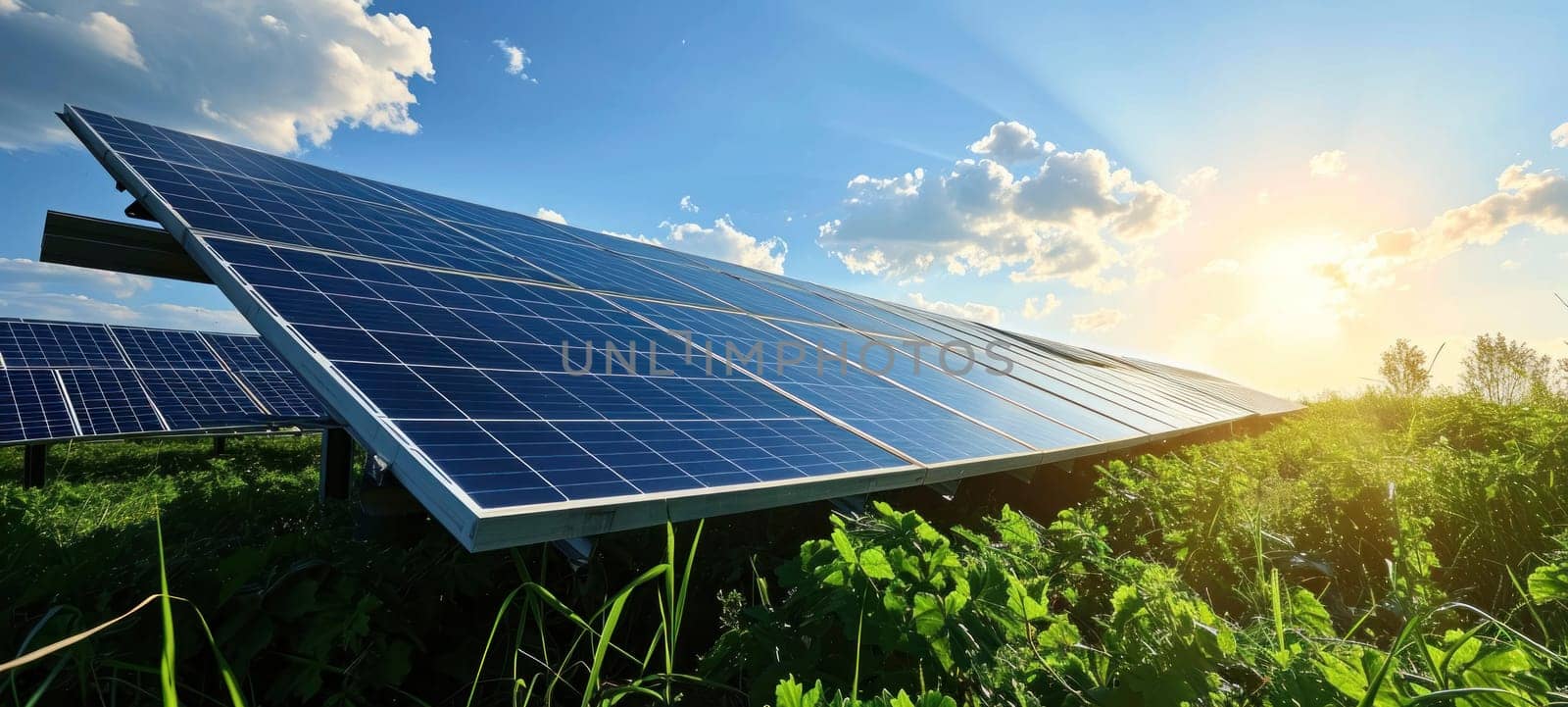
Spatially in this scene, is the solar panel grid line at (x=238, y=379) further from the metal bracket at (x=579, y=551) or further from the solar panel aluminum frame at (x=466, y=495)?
the metal bracket at (x=579, y=551)

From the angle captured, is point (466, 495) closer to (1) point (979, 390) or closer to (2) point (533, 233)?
(1) point (979, 390)

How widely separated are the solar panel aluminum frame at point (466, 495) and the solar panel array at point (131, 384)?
32.0 feet

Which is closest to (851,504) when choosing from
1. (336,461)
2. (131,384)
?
(336,461)

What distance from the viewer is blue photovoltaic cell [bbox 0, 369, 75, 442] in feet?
35.5

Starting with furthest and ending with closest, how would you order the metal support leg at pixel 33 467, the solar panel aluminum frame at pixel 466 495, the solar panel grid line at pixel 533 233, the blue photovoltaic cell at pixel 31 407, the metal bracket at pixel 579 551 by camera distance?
the metal support leg at pixel 33 467
the blue photovoltaic cell at pixel 31 407
the solar panel grid line at pixel 533 233
the metal bracket at pixel 579 551
the solar panel aluminum frame at pixel 466 495

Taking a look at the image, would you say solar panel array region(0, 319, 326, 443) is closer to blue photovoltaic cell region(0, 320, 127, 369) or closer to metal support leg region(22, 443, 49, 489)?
blue photovoltaic cell region(0, 320, 127, 369)

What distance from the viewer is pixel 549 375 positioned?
14.6ft

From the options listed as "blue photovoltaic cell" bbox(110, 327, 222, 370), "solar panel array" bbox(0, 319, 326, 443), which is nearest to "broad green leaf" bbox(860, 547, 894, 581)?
"solar panel array" bbox(0, 319, 326, 443)

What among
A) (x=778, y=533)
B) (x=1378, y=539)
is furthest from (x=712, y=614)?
(x=1378, y=539)

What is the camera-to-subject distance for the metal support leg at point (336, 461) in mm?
7066

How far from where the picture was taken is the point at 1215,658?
2.00 meters

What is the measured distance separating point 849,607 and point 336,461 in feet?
22.2

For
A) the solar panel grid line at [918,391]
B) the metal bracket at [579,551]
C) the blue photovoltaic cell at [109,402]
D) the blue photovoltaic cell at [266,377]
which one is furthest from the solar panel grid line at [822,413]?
the blue photovoltaic cell at [266,377]

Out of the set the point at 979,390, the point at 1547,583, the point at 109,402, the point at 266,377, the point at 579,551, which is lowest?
the point at 266,377
